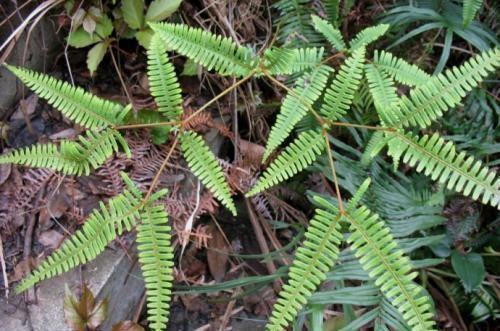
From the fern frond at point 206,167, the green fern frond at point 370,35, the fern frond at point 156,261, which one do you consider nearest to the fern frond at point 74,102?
the fern frond at point 206,167

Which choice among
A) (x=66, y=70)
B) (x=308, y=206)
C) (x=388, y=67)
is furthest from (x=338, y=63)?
(x=66, y=70)

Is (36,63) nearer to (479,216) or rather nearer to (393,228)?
(393,228)

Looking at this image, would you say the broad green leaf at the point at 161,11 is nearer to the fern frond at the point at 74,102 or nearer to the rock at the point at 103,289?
the fern frond at the point at 74,102

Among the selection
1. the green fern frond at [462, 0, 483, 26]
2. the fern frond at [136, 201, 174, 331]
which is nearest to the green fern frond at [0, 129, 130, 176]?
the fern frond at [136, 201, 174, 331]

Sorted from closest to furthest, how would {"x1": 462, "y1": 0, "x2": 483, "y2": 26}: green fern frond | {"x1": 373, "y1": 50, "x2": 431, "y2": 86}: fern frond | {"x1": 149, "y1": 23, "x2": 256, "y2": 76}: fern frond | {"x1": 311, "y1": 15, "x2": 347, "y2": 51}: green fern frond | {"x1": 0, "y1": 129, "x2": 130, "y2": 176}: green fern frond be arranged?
{"x1": 0, "y1": 129, "x2": 130, "y2": 176}: green fern frond < {"x1": 149, "y1": 23, "x2": 256, "y2": 76}: fern frond < {"x1": 373, "y1": 50, "x2": 431, "y2": 86}: fern frond < {"x1": 311, "y1": 15, "x2": 347, "y2": 51}: green fern frond < {"x1": 462, "y1": 0, "x2": 483, "y2": 26}: green fern frond

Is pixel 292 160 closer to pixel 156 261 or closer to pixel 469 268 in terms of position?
pixel 156 261

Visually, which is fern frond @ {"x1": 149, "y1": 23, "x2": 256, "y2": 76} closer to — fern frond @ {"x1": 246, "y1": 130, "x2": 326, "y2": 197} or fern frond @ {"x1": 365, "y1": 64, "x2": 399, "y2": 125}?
fern frond @ {"x1": 246, "y1": 130, "x2": 326, "y2": 197}
